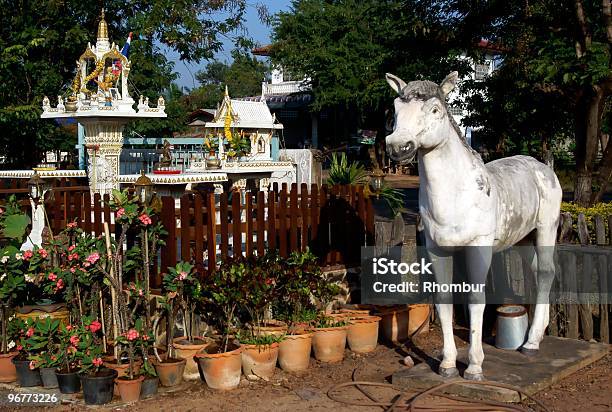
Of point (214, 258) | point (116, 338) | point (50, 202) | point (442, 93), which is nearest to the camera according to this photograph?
point (442, 93)

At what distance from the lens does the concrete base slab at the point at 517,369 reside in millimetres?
5809

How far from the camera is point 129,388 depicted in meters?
5.93

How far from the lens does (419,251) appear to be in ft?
28.0

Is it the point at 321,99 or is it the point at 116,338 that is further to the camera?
the point at 321,99

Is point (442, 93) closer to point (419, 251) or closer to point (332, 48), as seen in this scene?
point (419, 251)

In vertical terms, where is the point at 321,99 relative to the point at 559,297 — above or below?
above

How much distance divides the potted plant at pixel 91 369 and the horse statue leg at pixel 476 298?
2.84 meters

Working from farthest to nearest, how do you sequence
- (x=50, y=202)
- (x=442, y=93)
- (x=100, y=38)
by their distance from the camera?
(x=100, y=38) → (x=50, y=202) → (x=442, y=93)

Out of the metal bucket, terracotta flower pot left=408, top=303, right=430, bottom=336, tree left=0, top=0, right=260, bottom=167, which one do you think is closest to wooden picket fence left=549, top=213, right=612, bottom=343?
the metal bucket

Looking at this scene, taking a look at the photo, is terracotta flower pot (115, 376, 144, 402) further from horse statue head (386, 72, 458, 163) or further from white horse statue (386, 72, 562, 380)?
horse statue head (386, 72, 458, 163)

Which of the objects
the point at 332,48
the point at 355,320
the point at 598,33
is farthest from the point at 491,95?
the point at 332,48

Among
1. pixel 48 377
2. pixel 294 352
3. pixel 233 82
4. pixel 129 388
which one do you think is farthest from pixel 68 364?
pixel 233 82

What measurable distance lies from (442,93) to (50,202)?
488cm

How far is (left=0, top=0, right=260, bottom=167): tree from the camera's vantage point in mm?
16094
